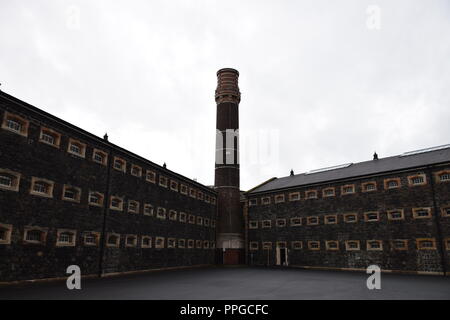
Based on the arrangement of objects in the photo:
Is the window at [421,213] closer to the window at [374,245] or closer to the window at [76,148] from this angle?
the window at [374,245]

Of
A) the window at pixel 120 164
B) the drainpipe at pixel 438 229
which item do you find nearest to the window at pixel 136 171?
the window at pixel 120 164

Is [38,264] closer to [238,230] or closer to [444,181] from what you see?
[238,230]

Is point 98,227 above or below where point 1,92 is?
below

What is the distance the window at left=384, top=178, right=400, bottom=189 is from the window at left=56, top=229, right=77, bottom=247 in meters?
26.8

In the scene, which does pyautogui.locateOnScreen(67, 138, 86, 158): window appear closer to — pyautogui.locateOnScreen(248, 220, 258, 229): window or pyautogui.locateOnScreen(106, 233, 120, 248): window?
pyautogui.locateOnScreen(106, 233, 120, 248): window

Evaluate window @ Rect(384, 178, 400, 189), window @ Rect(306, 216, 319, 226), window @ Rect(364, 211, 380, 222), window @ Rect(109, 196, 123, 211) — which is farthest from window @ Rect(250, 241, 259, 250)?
window @ Rect(109, 196, 123, 211)

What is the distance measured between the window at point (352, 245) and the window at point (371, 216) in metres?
2.45

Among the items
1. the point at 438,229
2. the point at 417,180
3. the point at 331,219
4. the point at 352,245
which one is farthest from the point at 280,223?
the point at 438,229

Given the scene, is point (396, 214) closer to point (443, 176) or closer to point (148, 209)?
point (443, 176)

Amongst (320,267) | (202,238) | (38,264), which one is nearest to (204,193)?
(202,238)

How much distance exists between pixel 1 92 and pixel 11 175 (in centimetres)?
441

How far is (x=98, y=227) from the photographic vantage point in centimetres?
2194

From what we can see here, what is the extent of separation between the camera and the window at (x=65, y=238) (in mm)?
18875

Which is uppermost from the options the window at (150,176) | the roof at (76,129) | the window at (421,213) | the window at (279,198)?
the roof at (76,129)
